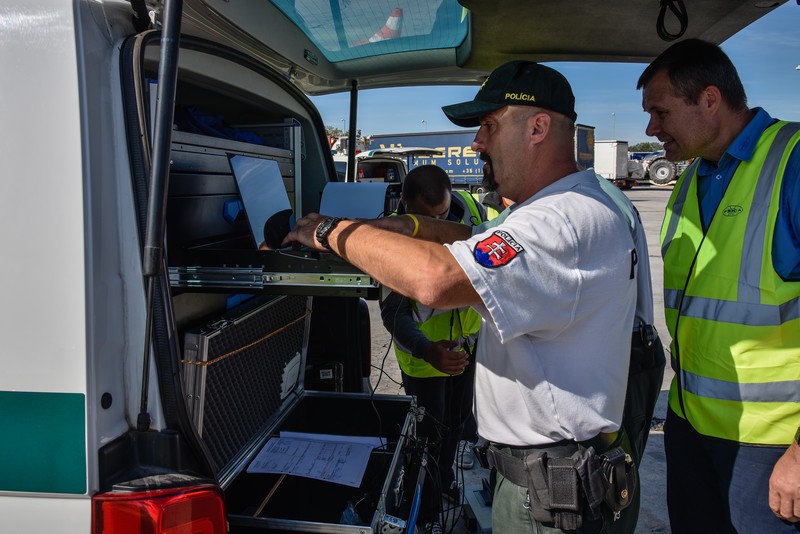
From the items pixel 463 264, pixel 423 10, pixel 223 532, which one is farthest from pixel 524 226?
pixel 423 10

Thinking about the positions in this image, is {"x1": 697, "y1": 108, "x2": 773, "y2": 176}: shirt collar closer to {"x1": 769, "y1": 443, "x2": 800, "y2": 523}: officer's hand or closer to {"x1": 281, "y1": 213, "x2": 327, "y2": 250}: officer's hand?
{"x1": 769, "y1": 443, "x2": 800, "y2": 523}: officer's hand

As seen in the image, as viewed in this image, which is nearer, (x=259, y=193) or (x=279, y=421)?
(x=259, y=193)

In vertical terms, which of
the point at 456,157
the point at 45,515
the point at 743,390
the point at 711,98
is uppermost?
the point at 456,157

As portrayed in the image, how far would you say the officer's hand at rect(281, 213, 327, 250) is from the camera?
1.35 meters

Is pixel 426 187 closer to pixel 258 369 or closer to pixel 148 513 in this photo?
pixel 258 369

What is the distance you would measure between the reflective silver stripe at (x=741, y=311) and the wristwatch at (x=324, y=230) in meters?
1.21

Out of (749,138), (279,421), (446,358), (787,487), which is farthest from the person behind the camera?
(446,358)

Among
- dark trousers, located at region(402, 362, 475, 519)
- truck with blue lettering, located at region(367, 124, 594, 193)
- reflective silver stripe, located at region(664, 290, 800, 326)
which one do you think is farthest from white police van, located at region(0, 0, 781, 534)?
truck with blue lettering, located at region(367, 124, 594, 193)

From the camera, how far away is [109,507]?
1007mm

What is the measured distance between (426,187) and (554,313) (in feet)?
6.15

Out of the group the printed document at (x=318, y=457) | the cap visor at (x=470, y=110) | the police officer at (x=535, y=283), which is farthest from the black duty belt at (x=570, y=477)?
the cap visor at (x=470, y=110)

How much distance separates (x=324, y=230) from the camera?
1329mm

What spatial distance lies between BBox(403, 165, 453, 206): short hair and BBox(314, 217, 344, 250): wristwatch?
1652mm

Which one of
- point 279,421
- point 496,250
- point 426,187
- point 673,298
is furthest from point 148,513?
point 426,187
